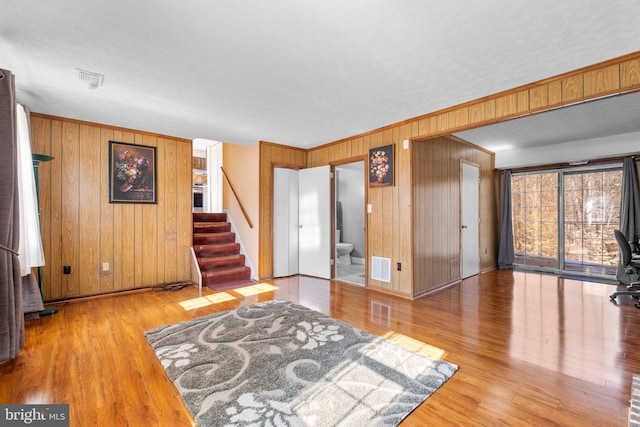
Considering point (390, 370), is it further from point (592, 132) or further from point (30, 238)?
point (592, 132)

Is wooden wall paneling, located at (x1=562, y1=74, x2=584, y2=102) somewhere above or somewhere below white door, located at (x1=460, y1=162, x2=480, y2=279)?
above

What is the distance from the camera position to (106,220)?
3.99 m

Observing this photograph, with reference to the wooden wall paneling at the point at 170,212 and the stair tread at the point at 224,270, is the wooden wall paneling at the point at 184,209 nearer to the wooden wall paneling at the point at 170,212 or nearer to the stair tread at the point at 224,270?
the wooden wall paneling at the point at 170,212

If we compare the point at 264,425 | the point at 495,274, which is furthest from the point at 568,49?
the point at 495,274

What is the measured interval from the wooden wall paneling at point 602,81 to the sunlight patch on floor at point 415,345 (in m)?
2.50

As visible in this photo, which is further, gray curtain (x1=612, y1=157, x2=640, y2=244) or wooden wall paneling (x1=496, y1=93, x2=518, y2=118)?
gray curtain (x1=612, y1=157, x2=640, y2=244)

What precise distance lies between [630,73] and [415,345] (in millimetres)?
2750

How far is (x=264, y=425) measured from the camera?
150 centimetres

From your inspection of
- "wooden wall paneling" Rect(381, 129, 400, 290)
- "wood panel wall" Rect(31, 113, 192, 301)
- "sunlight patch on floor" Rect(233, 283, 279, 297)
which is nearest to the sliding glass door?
"wooden wall paneling" Rect(381, 129, 400, 290)

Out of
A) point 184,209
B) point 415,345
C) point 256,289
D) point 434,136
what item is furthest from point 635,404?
point 184,209

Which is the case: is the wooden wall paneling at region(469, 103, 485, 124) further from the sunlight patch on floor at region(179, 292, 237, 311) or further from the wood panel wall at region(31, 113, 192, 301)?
the wood panel wall at region(31, 113, 192, 301)

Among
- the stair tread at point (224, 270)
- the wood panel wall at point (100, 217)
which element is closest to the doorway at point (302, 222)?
the stair tread at point (224, 270)

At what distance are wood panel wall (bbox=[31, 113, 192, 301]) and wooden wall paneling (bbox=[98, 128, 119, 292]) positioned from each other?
0.01 meters

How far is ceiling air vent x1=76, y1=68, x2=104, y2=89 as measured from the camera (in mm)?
2510
